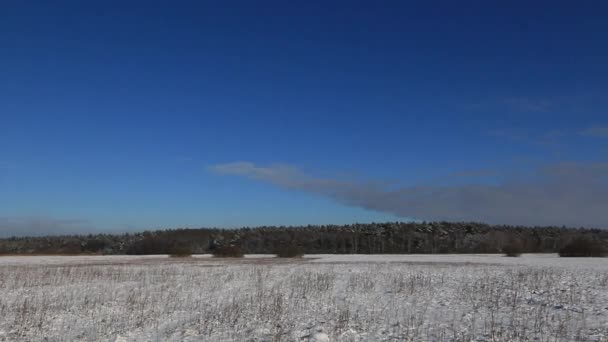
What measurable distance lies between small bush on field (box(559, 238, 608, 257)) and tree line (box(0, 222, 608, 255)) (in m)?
41.9

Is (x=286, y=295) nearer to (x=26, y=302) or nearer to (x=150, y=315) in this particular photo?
(x=150, y=315)

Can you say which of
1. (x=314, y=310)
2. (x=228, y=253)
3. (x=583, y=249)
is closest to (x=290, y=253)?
(x=228, y=253)

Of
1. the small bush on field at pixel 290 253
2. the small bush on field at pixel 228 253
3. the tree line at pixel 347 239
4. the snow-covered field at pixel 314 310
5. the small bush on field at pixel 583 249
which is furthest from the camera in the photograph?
the tree line at pixel 347 239

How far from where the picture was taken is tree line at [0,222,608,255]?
118956 mm

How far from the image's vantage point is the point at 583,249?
69.1 m

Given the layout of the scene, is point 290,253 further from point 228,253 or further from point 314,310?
point 314,310

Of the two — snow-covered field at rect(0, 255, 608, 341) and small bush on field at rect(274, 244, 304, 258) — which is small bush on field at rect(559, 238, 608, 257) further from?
snow-covered field at rect(0, 255, 608, 341)

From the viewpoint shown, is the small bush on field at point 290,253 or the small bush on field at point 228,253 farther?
the small bush on field at point 228,253

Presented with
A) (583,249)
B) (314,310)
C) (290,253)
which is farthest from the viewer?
(290,253)

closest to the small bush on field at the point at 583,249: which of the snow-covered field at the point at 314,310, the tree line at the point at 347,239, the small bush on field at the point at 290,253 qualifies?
the small bush on field at the point at 290,253

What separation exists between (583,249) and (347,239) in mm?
69158

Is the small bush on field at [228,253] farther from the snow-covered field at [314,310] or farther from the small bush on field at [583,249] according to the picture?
the snow-covered field at [314,310]

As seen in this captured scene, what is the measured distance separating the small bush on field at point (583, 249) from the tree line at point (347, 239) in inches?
1649

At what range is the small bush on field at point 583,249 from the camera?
6881 centimetres
